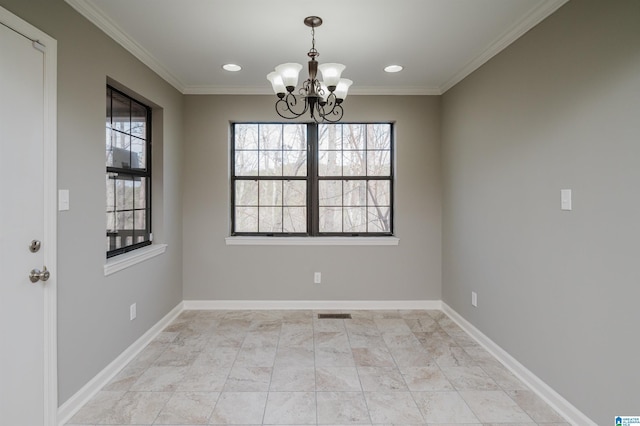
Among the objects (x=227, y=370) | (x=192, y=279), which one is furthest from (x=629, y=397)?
(x=192, y=279)

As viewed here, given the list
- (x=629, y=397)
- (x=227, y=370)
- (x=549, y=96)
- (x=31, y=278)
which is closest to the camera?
(x=629, y=397)

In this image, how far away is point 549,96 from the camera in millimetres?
2217

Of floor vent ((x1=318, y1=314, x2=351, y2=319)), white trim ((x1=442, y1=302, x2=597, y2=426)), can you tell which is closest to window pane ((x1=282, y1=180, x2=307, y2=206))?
A: floor vent ((x1=318, y1=314, x2=351, y2=319))

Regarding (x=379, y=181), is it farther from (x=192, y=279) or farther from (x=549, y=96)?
(x=192, y=279)

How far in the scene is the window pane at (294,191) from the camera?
4.13 meters

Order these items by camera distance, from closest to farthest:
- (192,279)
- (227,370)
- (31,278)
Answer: (31,278) < (227,370) < (192,279)

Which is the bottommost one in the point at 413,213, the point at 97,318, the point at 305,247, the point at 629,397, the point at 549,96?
the point at 629,397

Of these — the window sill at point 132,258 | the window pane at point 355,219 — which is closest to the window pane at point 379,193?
the window pane at point 355,219

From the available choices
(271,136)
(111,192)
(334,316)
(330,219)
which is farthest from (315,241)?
(111,192)

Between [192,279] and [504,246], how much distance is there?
323cm

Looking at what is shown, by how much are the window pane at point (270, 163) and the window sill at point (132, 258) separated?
139cm

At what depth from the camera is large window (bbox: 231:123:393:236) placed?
412 cm

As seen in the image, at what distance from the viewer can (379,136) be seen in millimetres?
4152

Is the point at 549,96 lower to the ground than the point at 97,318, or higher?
higher
